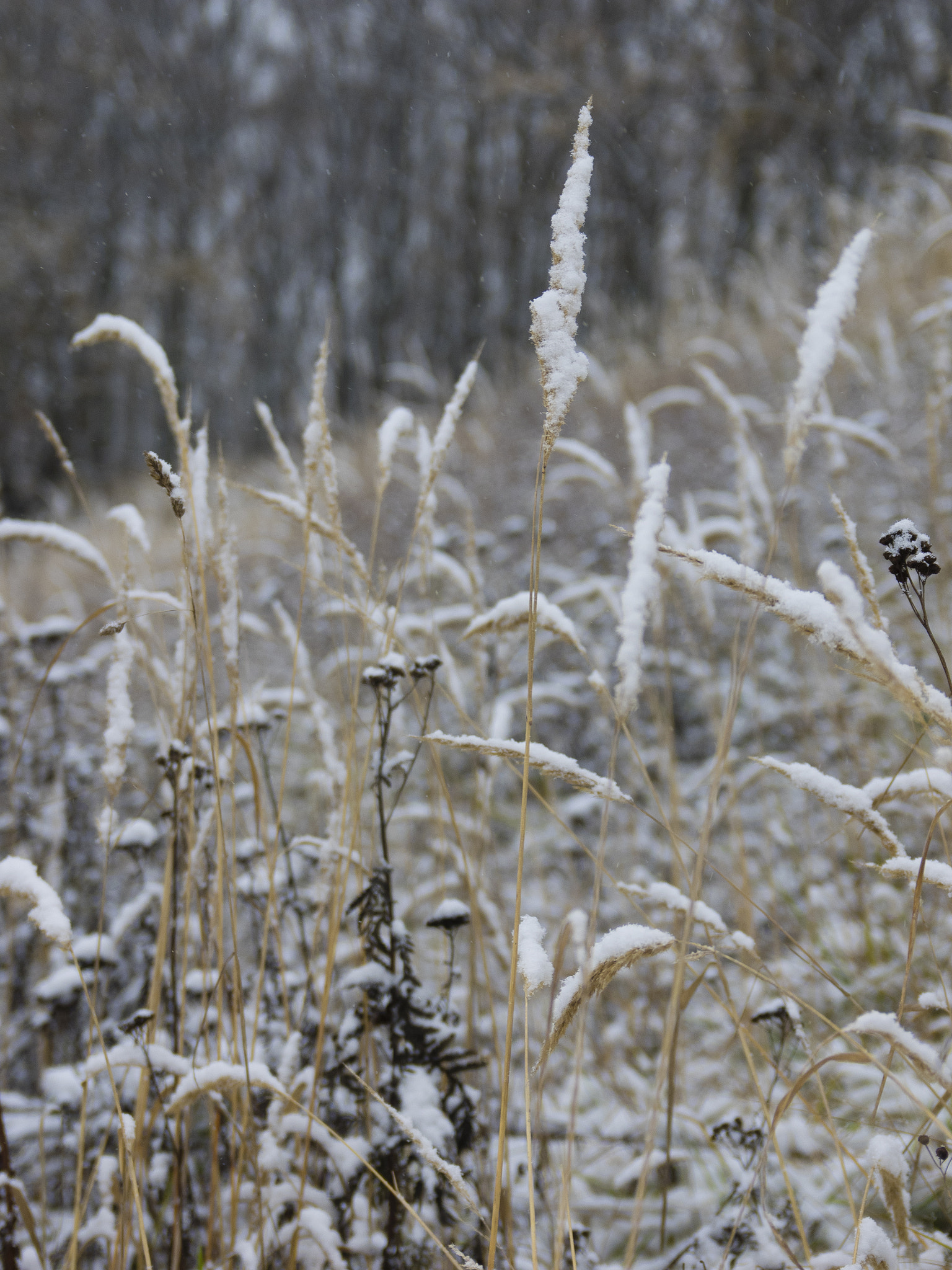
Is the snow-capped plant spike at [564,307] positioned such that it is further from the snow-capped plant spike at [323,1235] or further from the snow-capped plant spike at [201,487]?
the snow-capped plant spike at [323,1235]

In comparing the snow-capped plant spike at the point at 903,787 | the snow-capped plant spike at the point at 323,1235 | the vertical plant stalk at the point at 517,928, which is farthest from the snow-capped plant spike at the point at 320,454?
the snow-capped plant spike at the point at 323,1235

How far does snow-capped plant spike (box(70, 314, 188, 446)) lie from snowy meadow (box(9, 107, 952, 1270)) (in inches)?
0.5

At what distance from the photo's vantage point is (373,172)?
11.3 metres

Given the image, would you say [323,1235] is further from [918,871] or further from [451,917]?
[918,871]

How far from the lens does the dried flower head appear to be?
0.62 meters

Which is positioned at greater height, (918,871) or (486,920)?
(918,871)

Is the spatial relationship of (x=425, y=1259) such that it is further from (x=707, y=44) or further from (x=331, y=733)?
(x=707, y=44)

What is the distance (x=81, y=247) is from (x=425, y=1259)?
12804 millimetres

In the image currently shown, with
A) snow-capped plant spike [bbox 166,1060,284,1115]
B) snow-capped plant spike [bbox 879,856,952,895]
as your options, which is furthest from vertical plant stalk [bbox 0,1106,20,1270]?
snow-capped plant spike [bbox 879,856,952,895]

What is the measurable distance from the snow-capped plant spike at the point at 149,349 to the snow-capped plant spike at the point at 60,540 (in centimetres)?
21

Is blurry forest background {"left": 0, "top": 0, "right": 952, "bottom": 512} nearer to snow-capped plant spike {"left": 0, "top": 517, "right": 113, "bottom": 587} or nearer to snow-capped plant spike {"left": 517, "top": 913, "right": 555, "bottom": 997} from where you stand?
snow-capped plant spike {"left": 0, "top": 517, "right": 113, "bottom": 587}

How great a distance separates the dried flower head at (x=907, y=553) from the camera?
62 centimetres

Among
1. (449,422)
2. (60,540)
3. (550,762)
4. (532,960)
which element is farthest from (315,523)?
(532,960)

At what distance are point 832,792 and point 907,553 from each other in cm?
20
